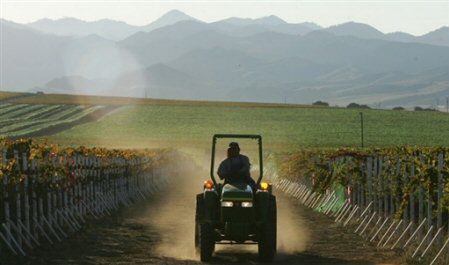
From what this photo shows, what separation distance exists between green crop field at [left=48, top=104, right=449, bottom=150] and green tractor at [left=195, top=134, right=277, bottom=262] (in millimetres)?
75432

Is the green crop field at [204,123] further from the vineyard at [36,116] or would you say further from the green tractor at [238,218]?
the green tractor at [238,218]

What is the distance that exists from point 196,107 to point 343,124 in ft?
97.9

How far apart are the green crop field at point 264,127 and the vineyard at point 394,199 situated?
212ft

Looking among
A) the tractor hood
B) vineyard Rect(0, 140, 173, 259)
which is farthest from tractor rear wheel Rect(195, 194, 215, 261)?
vineyard Rect(0, 140, 173, 259)

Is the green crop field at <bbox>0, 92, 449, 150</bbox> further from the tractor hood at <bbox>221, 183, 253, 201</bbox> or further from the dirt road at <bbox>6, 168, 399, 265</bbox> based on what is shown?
the tractor hood at <bbox>221, 183, 253, 201</bbox>

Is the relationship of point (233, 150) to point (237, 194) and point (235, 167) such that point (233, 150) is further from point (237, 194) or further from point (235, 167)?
point (237, 194)

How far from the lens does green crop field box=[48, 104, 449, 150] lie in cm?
10225

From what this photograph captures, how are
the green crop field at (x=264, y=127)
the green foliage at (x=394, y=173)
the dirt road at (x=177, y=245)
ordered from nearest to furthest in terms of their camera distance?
1. the green foliage at (x=394, y=173)
2. the dirt road at (x=177, y=245)
3. the green crop field at (x=264, y=127)

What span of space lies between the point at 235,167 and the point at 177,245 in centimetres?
434

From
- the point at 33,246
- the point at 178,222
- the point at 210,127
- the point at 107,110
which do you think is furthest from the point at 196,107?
the point at 33,246

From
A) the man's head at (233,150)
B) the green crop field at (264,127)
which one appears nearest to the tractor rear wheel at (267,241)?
the man's head at (233,150)

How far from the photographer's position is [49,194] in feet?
78.9

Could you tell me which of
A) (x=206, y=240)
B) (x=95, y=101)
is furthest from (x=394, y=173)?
(x=95, y=101)

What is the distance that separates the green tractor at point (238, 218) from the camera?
18.9m
